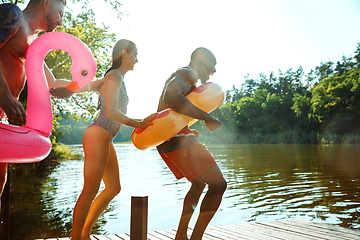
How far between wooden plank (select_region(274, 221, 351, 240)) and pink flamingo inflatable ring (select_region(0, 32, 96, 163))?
3.34m

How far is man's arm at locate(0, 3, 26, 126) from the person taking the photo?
1924 millimetres

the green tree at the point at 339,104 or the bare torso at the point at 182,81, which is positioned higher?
the green tree at the point at 339,104

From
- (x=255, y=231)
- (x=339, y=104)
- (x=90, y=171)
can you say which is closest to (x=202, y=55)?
(x=90, y=171)

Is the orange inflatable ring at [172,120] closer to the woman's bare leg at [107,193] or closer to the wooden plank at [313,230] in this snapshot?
the woman's bare leg at [107,193]

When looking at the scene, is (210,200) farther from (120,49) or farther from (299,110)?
(299,110)

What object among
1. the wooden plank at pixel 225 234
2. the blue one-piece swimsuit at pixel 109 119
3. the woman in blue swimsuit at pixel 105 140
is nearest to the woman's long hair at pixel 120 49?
the woman in blue swimsuit at pixel 105 140

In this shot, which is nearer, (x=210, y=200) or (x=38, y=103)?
(x=38, y=103)

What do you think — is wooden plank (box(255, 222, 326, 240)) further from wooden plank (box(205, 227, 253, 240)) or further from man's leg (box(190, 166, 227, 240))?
man's leg (box(190, 166, 227, 240))

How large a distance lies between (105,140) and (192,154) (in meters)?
0.77

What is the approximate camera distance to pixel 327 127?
53.5m

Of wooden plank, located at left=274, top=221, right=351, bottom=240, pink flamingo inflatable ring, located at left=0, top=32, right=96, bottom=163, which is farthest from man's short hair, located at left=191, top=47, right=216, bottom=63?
wooden plank, located at left=274, top=221, right=351, bottom=240

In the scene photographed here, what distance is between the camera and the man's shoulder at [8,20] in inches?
80.3

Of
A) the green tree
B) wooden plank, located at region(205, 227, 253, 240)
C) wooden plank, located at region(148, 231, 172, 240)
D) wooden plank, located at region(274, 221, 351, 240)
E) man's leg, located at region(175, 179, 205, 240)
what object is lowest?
wooden plank, located at region(274, 221, 351, 240)

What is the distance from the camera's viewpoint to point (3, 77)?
199 cm
